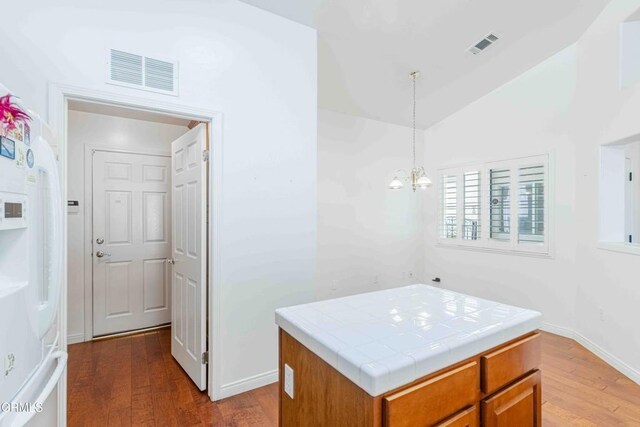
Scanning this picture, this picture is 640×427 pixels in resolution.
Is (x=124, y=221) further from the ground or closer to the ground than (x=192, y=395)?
further from the ground

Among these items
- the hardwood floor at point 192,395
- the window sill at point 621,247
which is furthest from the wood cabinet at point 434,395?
the window sill at point 621,247

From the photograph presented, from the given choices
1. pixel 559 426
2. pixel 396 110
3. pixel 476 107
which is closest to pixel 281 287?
pixel 559 426

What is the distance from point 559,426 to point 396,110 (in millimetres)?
3636

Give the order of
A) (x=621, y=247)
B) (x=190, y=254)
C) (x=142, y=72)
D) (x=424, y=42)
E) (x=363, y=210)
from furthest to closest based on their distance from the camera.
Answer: (x=363, y=210)
(x=424, y=42)
(x=621, y=247)
(x=190, y=254)
(x=142, y=72)

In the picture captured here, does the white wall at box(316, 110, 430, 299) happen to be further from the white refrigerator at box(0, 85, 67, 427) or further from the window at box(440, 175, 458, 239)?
the white refrigerator at box(0, 85, 67, 427)

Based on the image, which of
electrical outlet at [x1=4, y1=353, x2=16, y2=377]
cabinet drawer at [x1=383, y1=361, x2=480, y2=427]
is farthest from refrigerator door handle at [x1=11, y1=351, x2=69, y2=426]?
cabinet drawer at [x1=383, y1=361, x2=480, y2=427]

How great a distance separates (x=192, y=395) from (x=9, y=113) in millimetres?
2225

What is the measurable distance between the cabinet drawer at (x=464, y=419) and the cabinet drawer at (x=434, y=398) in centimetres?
1

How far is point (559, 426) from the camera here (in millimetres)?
2070

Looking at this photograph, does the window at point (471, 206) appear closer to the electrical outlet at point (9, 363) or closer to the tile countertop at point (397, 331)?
the tile countertop at point (397, 331)

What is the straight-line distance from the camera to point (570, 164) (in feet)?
11.5

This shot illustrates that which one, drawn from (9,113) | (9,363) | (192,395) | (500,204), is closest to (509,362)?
(9,363)

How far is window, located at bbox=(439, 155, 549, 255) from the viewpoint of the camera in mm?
3793

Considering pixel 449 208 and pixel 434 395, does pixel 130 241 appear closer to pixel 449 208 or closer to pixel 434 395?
pixel 434 395
